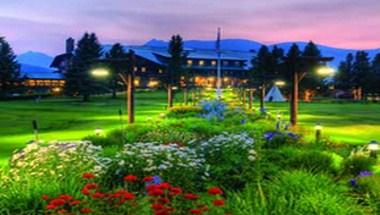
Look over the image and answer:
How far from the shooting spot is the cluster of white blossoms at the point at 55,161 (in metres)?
8.80

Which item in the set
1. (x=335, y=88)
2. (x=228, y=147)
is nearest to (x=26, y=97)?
(x=335, y=88)

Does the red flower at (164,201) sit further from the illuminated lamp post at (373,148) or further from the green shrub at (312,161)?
the illuminated lamp post at (373,148)

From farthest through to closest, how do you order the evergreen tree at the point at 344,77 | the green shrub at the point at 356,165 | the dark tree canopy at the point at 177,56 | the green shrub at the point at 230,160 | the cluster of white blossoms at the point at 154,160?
the evergreen tree at the point at 344,77
the dark tree canopy at the point at 177,56
the green shrub at the point at 356,165
the green shrub at the point at 230,160
the cluster of white blossoms at the point at 154,160

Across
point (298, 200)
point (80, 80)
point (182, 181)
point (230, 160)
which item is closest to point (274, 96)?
point (80, 80)

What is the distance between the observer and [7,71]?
72.9m

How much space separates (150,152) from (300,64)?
15.5 m

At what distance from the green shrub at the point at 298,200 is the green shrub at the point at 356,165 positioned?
3.62 m

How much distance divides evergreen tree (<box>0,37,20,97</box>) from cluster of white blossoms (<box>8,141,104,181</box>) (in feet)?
219

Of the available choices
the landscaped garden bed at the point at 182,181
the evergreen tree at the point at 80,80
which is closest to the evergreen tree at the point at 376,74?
the evergreen tree at the point at 80,80

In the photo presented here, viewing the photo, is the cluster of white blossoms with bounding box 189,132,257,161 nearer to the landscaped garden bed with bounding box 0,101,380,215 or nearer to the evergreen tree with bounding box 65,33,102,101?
the landscaped garden bed with bounding box 0,101,380,215

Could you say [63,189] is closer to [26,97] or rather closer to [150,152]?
[150,152]

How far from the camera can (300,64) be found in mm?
23906

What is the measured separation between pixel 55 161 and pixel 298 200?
4390mm

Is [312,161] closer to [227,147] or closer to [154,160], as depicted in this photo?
[227,147]
